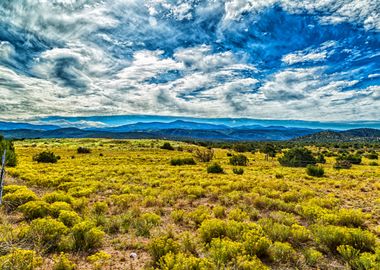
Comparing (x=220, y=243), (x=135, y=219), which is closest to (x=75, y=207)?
(x=135, y=219)

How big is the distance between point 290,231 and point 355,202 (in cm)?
743

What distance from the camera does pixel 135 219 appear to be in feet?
Answer: 29.4

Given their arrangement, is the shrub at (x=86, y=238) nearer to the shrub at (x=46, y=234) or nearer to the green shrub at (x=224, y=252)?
the shrub at (x=46, y=234)

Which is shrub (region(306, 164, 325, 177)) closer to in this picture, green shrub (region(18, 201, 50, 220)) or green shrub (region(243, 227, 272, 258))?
green shrub (region(243, 227, 272, 258))

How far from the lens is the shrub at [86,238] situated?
6823 mm

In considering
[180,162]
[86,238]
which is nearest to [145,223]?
[86,238]

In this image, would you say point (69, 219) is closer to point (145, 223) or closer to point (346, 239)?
point (145, 223)

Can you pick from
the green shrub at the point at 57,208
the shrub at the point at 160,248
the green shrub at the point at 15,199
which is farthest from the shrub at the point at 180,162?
the shrub at the point at 160,248

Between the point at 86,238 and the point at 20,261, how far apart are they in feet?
6.01

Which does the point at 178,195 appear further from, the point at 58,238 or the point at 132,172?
the point at 132,172

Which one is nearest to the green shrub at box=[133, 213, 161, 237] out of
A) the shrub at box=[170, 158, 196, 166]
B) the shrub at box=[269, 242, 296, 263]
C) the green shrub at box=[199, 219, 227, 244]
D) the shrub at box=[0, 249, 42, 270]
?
the green shrub at box=[199, 219, 227, 244]

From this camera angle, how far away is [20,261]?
5285 mm

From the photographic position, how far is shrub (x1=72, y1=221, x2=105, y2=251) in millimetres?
6823

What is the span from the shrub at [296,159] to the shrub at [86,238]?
3194 cm
